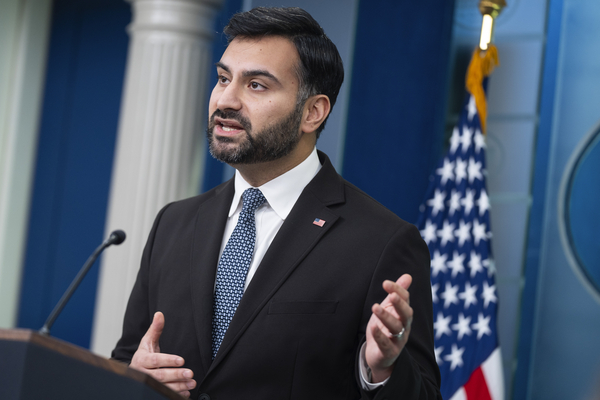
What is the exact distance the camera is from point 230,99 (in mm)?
1631

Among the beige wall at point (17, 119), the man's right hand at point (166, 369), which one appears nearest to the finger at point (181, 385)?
the man's right hand at point (166, 369)

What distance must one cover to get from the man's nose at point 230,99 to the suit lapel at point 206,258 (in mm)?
269

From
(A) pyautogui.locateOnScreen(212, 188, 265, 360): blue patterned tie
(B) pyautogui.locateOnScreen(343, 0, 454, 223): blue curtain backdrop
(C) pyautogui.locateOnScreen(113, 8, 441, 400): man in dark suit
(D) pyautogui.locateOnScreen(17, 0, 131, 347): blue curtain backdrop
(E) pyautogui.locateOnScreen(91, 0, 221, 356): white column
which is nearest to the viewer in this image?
(C) pyautogui.locateOnScreen(113, 8, 441, 400): man in dark suit

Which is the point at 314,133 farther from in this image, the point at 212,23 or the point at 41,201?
the point at 41,201

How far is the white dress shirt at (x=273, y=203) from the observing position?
5.49ft

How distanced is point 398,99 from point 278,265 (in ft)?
7.52

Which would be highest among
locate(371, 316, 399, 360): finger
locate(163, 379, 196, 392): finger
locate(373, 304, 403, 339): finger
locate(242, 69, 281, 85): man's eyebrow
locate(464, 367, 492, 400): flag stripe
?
locate(242, 69, 281, 85): man's eyebrow

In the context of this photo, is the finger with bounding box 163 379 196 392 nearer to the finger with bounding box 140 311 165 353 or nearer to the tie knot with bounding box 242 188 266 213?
the finger with bounding box 140 311 165 353

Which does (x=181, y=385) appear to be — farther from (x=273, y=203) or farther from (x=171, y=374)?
(x=273, y=203)

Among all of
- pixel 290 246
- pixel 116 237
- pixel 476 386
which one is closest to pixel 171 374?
pixel 290 246

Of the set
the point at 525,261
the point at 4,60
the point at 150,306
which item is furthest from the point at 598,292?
the point at 4,60

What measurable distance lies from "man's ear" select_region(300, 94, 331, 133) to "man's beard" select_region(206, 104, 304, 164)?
2.8 inches

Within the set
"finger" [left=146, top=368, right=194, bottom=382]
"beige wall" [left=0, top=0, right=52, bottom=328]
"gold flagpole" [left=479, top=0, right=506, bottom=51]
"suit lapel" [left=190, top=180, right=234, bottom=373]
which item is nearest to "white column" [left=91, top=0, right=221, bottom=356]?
"beige wall" [left=0, top=0, right=52, bottom=328]

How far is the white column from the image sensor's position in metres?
3.63
